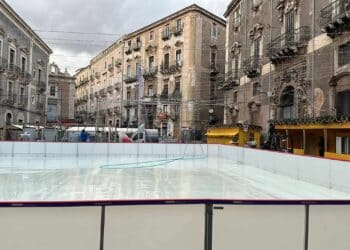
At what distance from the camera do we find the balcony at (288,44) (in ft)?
71.5

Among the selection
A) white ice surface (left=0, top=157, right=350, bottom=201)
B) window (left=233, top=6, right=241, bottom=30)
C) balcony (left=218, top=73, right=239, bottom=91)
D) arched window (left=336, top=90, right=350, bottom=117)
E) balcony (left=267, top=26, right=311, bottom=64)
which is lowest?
white ice surface (left=0, top=157, right=350, bottom=201)

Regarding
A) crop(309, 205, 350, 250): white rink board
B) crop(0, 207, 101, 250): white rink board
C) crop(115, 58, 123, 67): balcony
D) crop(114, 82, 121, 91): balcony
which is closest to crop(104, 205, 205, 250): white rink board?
crop(0, 207, 101, 250): white rink board

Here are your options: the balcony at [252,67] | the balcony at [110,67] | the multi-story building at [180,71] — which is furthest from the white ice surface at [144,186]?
the balcony at [110,67]

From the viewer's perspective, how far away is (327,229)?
3682 mm

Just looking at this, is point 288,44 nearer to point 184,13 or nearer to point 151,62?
point 184,13

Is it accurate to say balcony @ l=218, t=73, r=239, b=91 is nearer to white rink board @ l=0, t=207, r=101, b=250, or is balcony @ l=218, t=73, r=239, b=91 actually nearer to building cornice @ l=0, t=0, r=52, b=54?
building cornice @ l=0, t=0, r=52, b=54

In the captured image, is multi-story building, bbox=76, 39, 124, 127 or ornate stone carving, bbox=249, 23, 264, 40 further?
multi-story building, bbox=76, 39, 124, 127

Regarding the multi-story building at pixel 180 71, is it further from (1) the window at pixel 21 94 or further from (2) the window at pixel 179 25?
(1) the window at pixel 21 94

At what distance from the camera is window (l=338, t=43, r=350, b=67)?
1788 centimetres

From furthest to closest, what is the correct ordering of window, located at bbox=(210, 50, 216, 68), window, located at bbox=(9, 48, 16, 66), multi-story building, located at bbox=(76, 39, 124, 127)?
multi-story building, located at bbox=(76, 39, 124, 127) → window, located at bbox=(210, 50, 216, 68) → window, located at bbox=(9, 48, 16, 66)

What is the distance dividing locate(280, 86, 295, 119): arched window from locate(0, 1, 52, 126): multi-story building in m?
18.3

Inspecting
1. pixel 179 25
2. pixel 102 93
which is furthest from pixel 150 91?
pixel 102 93

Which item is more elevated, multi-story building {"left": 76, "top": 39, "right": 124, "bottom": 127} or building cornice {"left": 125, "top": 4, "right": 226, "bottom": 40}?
building cornice {"left": 125, "top": 4, "right": 226, "bottom": 40}

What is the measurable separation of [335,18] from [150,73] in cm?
2975
